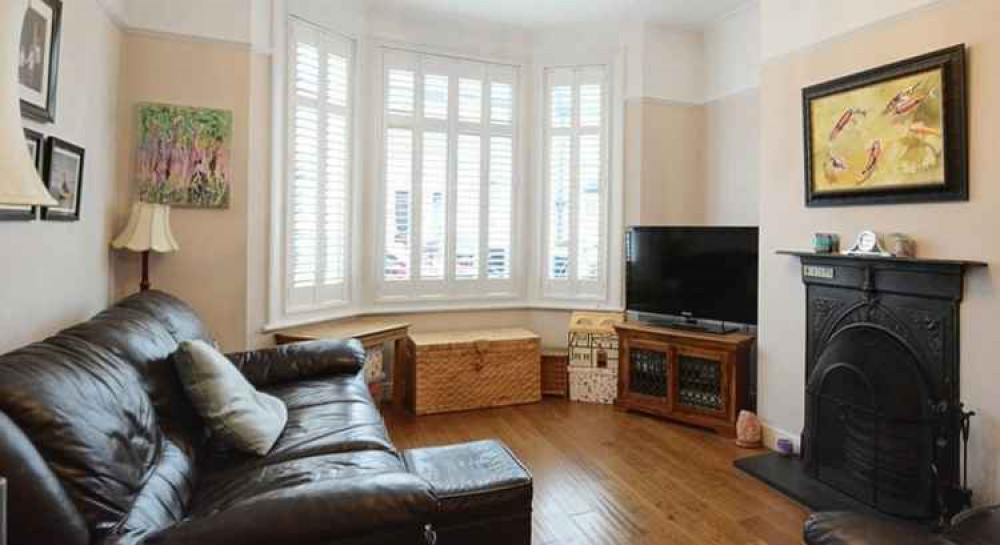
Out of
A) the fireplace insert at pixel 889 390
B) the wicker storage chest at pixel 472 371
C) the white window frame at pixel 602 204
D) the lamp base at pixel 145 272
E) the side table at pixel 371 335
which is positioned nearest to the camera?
the fireplace insert at pixel 889 390

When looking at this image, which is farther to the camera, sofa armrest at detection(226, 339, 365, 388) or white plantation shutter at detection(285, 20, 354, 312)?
white plantation shutter at detection(285, 20, 354, 312)

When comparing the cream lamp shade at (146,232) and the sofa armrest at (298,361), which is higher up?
the cream lamp shade at (146,232)

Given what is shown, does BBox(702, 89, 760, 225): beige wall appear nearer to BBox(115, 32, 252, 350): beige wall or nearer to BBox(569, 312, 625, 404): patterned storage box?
BBox(569, 312, 625, 404): patterned storage box

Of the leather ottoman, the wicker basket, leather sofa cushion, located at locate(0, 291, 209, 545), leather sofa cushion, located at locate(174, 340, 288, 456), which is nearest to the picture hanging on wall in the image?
leather sofa cushion, located at locate(0, 291, 209, 545)

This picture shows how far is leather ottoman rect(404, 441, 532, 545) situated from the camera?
1803 millimetres

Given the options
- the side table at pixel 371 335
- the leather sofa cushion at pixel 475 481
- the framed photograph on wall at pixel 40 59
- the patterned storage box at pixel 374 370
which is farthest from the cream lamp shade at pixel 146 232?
the leather sofa cushion at pixel 475 481

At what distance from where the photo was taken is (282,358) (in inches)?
121

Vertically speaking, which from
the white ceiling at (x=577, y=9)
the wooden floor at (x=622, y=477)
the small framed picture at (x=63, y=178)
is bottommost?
the wooden floor at (x=622, y=477)

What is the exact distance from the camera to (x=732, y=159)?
4.55 metres

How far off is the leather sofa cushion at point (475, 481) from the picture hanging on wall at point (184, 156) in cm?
225

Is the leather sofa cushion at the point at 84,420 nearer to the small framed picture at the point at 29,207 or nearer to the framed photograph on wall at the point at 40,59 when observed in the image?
the small framed picture at the point at 29,207

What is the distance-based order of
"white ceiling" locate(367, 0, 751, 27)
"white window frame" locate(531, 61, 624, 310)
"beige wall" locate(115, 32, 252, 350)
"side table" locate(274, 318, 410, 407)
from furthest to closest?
"white window frame" locate(531, 61, 624, 310)
"white ceiling" locate(367, 0, 751, 27)
"side table" locate(274, 318, 410, 407)
"beige wall" locate(115, 32, 252, 350)

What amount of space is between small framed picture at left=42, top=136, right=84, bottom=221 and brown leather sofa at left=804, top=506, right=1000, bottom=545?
2830 mm

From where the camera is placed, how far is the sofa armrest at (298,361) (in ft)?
9.81
